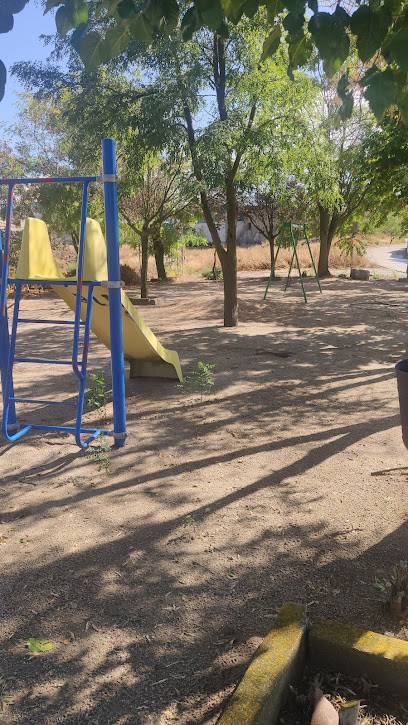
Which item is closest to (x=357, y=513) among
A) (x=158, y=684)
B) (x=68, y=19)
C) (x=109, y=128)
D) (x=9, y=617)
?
(x=158, y=684)

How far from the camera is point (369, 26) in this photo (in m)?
1.98

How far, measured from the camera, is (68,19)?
2188 millimetres

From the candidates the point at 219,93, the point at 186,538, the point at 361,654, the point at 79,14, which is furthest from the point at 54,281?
the point at 219,93

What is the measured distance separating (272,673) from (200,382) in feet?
14.8

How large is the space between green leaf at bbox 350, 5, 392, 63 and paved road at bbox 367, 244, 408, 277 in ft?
79.4

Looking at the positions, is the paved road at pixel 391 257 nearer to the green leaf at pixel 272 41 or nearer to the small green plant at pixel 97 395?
the small green plant at pixel 97 395

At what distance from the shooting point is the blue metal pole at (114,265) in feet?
13.9

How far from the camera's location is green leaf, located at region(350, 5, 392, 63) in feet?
6.48

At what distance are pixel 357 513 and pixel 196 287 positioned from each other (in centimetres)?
1606

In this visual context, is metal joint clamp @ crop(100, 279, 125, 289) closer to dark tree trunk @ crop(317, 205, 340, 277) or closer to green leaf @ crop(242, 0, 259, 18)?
green leaf @ crop(242, 0, 259, 18)

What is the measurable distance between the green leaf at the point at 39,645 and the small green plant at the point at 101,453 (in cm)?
178

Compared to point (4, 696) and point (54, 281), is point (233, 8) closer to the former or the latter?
point (54, 281)

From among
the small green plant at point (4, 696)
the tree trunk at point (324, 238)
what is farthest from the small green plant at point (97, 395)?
the tree trunk at point (324, 238)

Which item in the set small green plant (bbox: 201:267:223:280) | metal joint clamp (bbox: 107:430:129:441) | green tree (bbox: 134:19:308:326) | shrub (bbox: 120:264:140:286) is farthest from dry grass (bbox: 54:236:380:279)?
metal joint clamp (bbox: 107:430:129:441)
